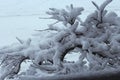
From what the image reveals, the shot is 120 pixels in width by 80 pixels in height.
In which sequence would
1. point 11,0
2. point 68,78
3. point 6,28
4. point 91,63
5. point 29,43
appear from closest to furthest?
point 68,78
point 91,63
point 29,43
point 6,28
point 11,0

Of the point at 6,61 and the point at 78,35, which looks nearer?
the point at 78,35

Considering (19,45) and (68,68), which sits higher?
(19,45)

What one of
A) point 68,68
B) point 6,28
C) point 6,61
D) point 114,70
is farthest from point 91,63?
point 6,28

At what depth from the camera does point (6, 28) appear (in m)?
12.3

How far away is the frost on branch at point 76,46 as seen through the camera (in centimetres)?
207

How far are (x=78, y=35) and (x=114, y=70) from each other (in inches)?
17.7

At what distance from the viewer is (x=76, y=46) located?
7.07 feet

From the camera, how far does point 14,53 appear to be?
→ 2.24m

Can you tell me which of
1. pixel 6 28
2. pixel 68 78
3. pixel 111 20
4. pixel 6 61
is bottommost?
pixel 68 78

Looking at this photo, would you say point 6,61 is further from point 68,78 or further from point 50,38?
point 68,78

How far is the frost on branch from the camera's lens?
2.07m

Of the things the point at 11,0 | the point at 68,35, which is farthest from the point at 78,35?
the point at 11,0

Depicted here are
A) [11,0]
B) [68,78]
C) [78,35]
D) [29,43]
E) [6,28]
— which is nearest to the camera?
[68,78]

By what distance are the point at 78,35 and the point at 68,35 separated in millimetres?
66
